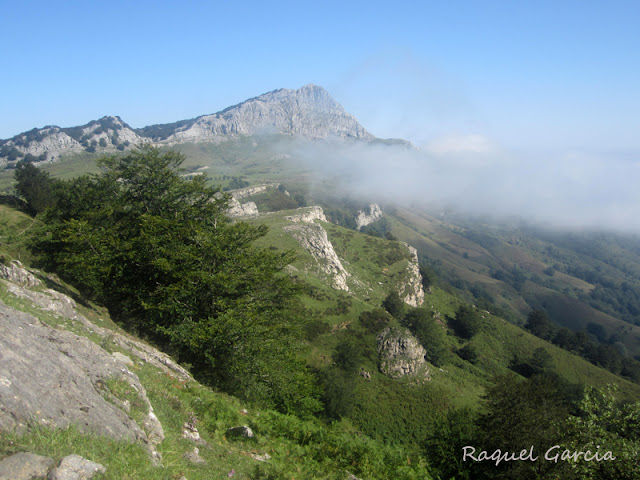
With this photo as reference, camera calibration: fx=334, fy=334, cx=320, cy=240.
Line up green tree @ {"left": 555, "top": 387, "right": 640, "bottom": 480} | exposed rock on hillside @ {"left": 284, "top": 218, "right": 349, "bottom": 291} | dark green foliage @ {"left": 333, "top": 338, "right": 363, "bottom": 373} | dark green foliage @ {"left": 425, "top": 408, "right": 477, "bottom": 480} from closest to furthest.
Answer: green tree @ {"left": 555, "top": 387, "right": 640, "bottom": 480}, dark green foliage @ {"left": 425, "top": 408, "right": 477, "bottom": 480}, dark green foliage @ {"left": 333, "top": 338, "right": 363, "bottom": 373}, exposed rock on hillside @ {"left": 284, "top": 218, "right": 349, "bottom": 291}

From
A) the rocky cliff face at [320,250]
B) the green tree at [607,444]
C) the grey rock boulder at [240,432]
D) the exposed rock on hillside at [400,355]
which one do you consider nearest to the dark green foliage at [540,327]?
the rocky cliff face at [320,250]

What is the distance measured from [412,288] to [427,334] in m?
38.3

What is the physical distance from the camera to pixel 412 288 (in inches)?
4675

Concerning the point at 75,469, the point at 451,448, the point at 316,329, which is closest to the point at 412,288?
the point at 316,329

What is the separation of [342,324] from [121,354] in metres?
58.1

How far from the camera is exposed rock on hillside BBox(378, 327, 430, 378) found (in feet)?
187

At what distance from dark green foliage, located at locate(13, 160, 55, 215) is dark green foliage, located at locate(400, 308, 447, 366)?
80.3m

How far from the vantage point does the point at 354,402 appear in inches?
1791

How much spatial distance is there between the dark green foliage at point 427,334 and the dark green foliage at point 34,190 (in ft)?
263

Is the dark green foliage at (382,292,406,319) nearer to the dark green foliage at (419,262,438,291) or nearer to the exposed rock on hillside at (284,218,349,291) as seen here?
the exposed rock on hillside at (284,218,349,291)

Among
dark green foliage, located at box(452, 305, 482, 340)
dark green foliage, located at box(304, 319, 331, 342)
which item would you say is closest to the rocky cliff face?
dark green foliage, located at box(304, 319, 331, 342)

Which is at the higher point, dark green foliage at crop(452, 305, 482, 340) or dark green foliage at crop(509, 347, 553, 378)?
dark green foliage at crop(452, 305, 482, 340)

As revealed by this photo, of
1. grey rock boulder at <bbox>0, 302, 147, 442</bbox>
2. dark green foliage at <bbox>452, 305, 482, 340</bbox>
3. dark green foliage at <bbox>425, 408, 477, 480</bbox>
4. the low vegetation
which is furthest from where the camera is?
dark green foliage at <bbox>452, 305, 482, 340</bbox>

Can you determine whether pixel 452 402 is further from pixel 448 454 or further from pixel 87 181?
pixel 87 181
